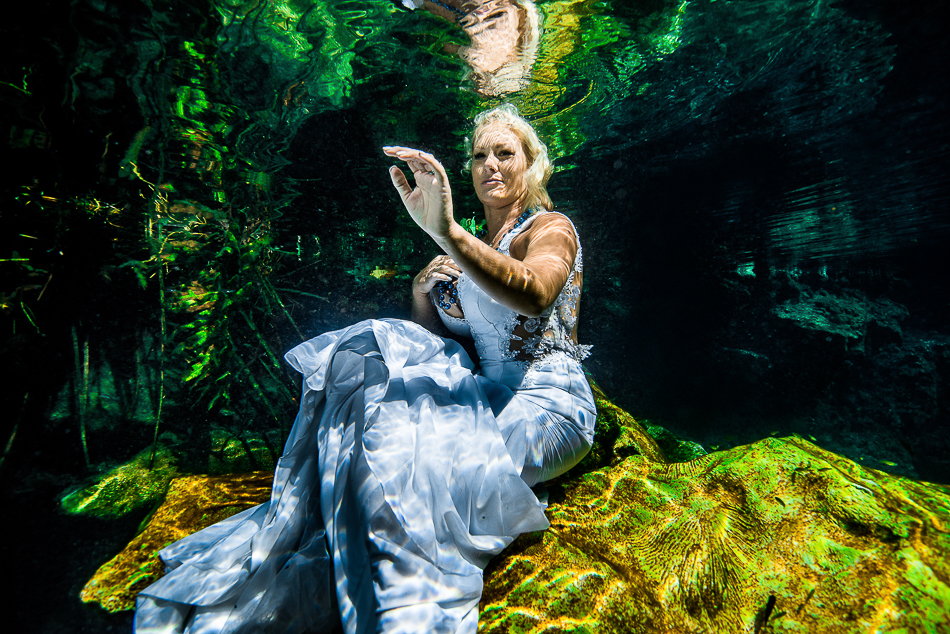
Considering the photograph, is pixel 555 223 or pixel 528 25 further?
pixel 528 25

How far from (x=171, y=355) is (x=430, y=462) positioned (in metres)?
6.35

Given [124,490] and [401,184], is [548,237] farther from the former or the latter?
[124,490]

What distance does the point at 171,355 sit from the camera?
580 centimetres

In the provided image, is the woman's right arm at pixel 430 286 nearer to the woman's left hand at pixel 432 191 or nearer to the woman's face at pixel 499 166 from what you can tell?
the woman's face at pixel 499 166

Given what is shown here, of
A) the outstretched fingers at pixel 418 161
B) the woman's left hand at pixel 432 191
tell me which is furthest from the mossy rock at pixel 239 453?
the outstretched fingers at pixel 418 161

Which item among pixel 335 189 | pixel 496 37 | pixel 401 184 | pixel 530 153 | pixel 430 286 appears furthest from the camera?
pixel 335 189

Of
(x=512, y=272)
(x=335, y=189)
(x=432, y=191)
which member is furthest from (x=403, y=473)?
(x=335, y=189)

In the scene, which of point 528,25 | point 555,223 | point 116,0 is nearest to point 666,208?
point 528,25

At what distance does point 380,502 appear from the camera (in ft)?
5.58

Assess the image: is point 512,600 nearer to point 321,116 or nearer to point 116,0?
point 116,0

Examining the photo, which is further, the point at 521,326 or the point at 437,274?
the point at 437,274

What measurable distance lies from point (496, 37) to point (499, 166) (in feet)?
11.5

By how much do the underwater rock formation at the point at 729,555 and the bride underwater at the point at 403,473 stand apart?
351 millimetres

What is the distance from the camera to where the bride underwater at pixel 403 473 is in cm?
167
